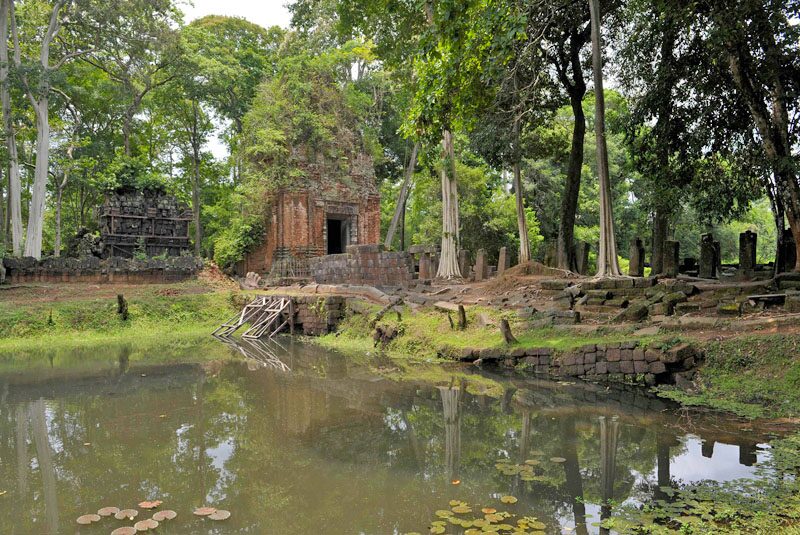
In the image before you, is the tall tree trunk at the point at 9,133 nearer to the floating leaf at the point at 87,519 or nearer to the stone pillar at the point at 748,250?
the floating leaf at the point at 87,519

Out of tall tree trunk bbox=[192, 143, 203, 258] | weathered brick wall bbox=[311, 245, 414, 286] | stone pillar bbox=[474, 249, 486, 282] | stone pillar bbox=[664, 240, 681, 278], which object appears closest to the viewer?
stone pillar bbox=[664, 240, 681, 278]

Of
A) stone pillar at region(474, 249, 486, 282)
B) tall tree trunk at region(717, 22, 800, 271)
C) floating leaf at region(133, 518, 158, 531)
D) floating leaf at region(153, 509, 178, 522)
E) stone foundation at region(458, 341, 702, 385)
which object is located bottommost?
floating leaf at region(153, 509, 178, 522)

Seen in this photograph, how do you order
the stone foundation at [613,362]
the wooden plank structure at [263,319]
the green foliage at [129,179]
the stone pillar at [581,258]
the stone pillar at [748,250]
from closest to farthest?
the stone foundation at [613,362] < the stone pillar at [748,250] < the stone pillar at [581,258] < the wooden plank structure at [263,319] < the green foliage at [129,179]

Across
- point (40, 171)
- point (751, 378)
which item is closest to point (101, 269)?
point (40, 171)

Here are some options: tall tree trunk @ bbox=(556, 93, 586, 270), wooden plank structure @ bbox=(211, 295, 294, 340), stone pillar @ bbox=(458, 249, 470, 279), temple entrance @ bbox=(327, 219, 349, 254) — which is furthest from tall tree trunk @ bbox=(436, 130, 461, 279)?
temple entrance @ bbox=(327, 219, 349, 254)

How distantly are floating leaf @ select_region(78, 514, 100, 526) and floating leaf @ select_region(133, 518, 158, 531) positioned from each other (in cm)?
35

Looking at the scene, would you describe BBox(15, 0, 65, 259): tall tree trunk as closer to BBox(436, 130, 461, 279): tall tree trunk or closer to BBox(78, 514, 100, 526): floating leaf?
BBox(436, 130, 461, 279): tall tree trunk

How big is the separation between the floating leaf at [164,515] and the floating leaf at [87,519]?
41 centimetres

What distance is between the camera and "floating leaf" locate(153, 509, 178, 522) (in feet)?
13.1

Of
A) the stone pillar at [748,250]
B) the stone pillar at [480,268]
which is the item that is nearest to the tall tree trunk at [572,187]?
the stone pillar at [480,268]

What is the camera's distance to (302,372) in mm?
10500

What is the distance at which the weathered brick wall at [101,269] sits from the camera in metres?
19.2

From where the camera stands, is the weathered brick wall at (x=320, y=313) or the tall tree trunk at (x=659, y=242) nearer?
the tall tree trunk at (x=659, y=242)

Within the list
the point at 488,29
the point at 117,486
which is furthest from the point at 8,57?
the point at 117,486
